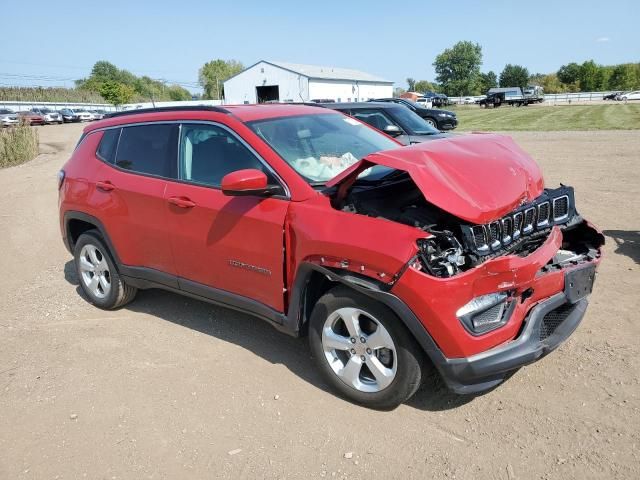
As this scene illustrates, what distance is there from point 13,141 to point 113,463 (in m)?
17.1

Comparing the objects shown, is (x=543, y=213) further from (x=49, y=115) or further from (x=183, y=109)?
(x=49, y=115)

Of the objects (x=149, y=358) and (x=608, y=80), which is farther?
(x=608, y=80)

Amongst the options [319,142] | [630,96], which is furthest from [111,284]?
[630,96]

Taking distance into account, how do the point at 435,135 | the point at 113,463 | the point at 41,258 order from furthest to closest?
the point at 435,135 < the point at 41,258 < the point at 113,463

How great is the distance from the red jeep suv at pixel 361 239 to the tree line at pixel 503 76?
91961mm

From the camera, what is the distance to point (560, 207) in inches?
141

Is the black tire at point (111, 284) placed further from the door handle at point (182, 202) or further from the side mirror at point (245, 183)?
the side mirror at point (245, 183)

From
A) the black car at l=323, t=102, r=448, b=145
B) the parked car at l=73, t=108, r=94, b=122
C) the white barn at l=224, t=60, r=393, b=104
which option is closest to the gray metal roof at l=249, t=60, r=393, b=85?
the white barn at l=224, t=60, r=393, b=104

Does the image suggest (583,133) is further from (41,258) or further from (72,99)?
(72,99)

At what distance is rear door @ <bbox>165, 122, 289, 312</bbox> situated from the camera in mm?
3578

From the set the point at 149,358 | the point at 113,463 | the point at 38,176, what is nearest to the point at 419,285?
the point at 113,463

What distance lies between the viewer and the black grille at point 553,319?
3.18m

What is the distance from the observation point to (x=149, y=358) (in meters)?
4.23

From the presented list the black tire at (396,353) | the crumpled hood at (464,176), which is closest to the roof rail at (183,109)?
the crumpled hood at (464,176)
